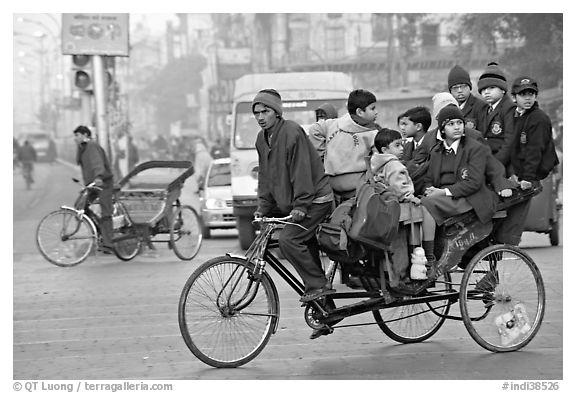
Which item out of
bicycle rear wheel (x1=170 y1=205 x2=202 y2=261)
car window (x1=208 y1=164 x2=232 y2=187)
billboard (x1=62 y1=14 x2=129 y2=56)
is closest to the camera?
bicycle rear wheel (x1=170 y1=205 x2=202 y2=261)

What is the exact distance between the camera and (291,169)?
22.4 ft

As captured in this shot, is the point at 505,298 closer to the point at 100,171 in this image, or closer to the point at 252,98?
the point at 100,171

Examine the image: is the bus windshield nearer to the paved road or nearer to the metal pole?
the metal pole

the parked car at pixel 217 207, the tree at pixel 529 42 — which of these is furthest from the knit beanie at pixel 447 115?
the tree at pixel 529 42

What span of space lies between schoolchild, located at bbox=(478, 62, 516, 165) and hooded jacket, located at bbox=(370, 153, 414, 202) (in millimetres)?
1560

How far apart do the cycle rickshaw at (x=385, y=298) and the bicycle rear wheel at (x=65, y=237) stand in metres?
7.29

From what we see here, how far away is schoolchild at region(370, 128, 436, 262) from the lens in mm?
6961

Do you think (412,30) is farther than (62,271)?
Yes

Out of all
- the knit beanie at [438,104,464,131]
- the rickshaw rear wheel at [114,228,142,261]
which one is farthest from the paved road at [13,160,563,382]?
the rickshaw rear wheel at [114,228,142,261]

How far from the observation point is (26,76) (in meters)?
86.9
